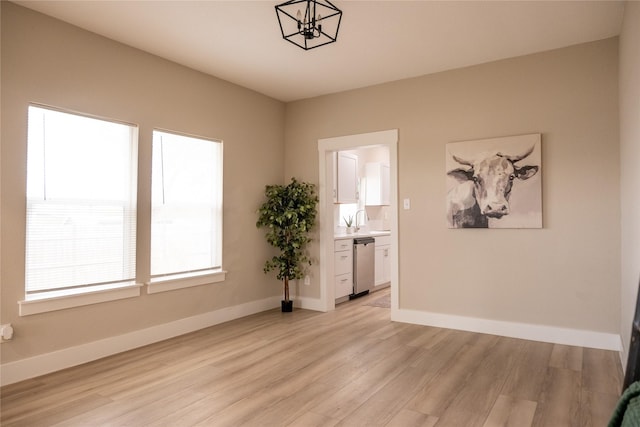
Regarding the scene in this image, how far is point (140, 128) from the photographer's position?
3.72 metres

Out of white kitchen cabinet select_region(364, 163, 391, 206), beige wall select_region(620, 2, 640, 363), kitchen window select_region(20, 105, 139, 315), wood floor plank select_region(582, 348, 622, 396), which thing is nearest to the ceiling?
beige wall select_region(620, 2, 640, 363)

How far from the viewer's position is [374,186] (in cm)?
732

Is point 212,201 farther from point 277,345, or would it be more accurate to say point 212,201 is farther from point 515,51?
point 515,51

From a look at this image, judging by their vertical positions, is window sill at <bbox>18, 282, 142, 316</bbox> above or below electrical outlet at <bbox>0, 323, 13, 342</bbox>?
above

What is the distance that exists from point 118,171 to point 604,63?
446cm

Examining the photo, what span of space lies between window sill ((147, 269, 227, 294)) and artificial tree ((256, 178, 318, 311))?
730mm

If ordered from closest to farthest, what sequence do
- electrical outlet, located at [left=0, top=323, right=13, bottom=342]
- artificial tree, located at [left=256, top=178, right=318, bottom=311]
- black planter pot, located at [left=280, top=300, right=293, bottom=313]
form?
electrical outlet, located at [left=0, top=323, right=13, bottom=342]
artificial tree, located at [left=256, top=178, right=318, bottom=311]
black planter pot, located at [left=280, top=300, right=293, bottom=313]

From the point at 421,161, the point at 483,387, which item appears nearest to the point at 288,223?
the point at 421,161

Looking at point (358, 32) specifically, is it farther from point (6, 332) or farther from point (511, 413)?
point (6, 332)

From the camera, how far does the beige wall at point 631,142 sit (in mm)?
2326

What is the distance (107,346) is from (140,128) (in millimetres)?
1971

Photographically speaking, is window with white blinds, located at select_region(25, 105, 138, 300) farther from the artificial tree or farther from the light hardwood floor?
the artificial tree

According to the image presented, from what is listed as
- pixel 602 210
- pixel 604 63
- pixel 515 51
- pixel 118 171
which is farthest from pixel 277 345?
pixel 604 63

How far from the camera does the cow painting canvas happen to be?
12.4 ft
